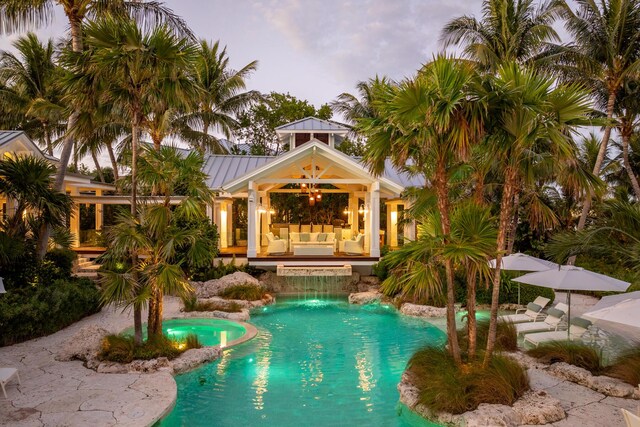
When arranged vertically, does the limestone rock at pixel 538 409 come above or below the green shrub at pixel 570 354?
below

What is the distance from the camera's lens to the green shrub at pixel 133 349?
891 centimetres

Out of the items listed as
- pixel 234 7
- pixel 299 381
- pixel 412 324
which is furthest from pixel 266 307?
pixel 234 7

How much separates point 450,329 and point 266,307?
29.2ft

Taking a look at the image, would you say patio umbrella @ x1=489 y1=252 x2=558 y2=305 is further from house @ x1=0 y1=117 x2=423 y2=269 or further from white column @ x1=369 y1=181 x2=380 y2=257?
white column @ x1=369 y1=181 x2=380 y2=257

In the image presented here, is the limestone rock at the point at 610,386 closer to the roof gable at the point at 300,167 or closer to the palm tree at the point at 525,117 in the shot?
the palm tree at the point at 525,117

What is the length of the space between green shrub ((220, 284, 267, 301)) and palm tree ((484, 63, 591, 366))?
1004cm

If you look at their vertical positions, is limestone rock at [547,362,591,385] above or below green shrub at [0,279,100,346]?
below

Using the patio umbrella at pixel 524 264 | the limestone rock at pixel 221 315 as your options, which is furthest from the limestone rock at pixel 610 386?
the limestone rock at pixel 221 315

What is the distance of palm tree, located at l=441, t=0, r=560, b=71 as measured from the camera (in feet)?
61.3

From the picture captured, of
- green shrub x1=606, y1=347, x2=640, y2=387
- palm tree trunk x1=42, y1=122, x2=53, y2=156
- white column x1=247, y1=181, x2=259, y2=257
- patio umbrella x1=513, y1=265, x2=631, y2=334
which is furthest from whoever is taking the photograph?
palm tree trunk x1=42, y1=122, x2=53, y2=156

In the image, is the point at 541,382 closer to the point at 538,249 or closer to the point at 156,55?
the point at 156,55

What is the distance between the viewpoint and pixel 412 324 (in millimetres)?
12992

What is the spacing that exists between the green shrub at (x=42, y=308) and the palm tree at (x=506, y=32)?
1769 cm

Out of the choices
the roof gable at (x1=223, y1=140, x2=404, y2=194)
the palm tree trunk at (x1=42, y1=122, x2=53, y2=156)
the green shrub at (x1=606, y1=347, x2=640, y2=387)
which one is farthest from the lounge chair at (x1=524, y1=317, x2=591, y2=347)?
the palm tree trunk at (x1=42, y1=122, x2=53, y2=156)
